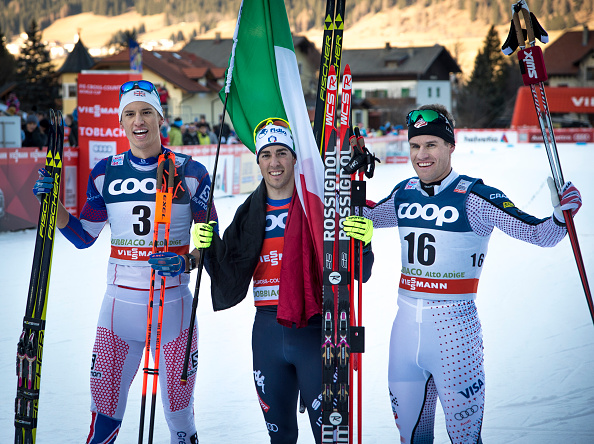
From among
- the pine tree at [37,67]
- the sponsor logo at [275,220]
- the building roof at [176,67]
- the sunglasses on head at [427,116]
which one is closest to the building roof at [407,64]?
the building roof at [176,67]

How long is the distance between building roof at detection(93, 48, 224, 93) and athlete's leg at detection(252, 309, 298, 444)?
41.1 m

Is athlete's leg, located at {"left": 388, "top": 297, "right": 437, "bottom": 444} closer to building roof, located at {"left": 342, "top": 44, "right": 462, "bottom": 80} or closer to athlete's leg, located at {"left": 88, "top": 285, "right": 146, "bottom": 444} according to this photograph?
athlete's leg, located at {"left": 88, "top": 285, "right": 146, "bottom": 444}

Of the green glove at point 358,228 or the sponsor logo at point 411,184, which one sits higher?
the sponsor logo at point 411,184

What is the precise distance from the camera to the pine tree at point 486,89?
6303cm

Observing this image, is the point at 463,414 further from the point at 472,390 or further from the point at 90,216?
the point at 90,216

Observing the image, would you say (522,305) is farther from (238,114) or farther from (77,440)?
(77,440)

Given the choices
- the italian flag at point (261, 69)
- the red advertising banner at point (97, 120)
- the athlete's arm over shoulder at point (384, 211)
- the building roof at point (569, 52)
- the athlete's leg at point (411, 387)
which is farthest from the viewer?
the building roof at point (569, 52)

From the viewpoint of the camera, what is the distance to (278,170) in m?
2.92

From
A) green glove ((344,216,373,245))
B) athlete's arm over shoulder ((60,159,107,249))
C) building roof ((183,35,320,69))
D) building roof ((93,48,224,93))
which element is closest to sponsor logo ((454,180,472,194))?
green glove ((344,216,373,245))

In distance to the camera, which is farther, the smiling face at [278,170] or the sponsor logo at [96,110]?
the sponsor logo at [96,110]

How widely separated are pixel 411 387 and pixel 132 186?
62.4 inches

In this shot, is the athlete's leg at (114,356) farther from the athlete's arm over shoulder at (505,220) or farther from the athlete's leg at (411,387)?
the athlete's arm over shoulder at (505,220)

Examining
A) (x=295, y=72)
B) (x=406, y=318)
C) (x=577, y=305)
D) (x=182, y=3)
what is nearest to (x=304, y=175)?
→ (x=406, y=318)

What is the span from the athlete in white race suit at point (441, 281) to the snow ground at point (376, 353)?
1.18m
